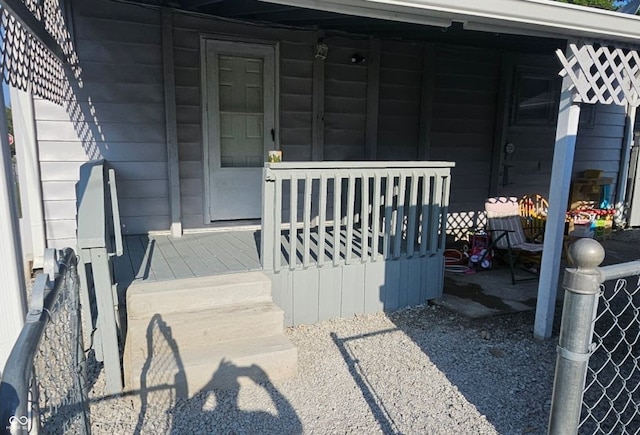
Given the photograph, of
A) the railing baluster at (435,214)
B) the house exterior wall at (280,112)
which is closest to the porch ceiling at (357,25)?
the house exterior wall at (280,112)

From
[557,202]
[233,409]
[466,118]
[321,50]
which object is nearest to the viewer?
[233,409]

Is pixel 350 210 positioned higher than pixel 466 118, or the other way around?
pixel 466 118

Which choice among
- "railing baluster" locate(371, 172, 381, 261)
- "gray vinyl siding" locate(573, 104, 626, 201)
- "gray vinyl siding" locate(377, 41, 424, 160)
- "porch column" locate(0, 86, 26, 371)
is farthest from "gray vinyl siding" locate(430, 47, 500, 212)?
"porch column" locate(0, 86, 26, 371)

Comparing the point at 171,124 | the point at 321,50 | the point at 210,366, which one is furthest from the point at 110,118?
the point at 210,366

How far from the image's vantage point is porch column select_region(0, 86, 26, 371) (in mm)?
1881

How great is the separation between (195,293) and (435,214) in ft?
6.89

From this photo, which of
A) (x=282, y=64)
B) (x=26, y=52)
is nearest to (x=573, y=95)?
(x=282, y=64)

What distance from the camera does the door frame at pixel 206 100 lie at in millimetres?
4535

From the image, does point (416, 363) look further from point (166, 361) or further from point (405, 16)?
point (405, 16)

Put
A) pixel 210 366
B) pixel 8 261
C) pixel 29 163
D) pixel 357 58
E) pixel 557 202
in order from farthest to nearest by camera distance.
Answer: pixel 357 58 < pixel 29 163 < pixel 557 202 < pixel 210 366 < pixel 8 261

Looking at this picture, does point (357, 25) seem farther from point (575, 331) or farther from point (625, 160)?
point (625, 160)

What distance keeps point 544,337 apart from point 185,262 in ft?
8.96

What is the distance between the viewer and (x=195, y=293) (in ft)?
9.76

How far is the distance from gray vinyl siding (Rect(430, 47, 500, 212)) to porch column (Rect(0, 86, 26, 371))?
4.81 metres
